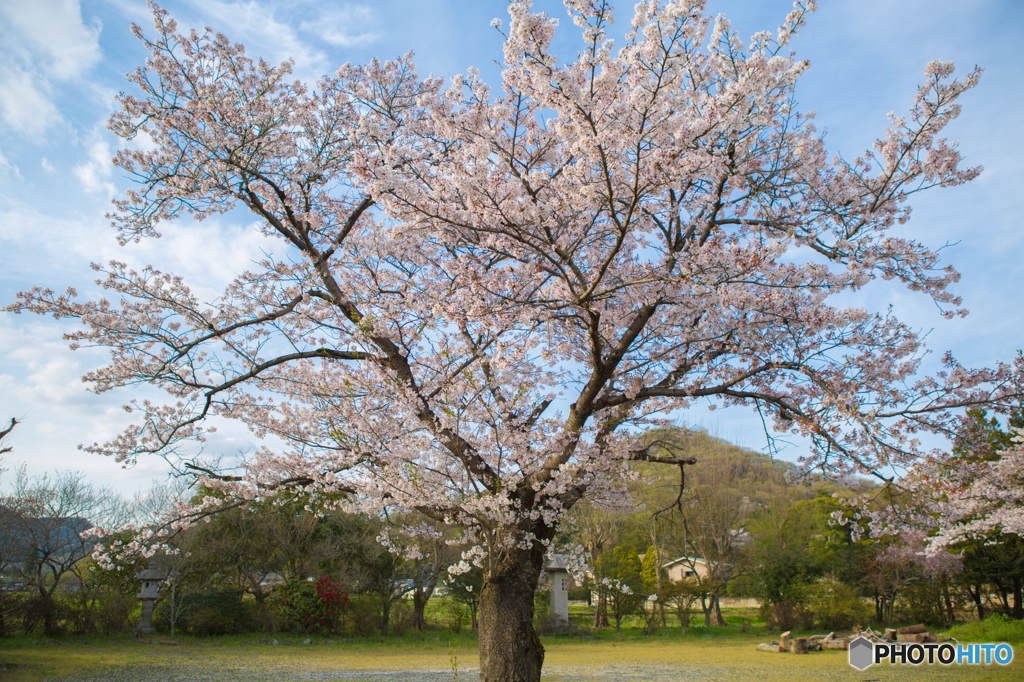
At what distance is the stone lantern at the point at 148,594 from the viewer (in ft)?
52.1

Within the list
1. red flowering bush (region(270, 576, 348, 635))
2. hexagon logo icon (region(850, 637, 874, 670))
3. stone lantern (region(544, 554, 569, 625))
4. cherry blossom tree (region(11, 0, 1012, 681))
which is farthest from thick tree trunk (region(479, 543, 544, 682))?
stone lantern (region(544, 554, 569, 625))

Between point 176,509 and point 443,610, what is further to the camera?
point 443,610

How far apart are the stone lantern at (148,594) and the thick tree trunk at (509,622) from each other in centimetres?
1514

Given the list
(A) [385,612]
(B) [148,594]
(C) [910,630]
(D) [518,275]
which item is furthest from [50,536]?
(C) [910,630]

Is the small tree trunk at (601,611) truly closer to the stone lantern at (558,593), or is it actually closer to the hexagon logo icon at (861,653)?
the stone lantern at (558,593)

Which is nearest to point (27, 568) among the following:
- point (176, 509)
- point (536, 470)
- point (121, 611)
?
point (121, 611)

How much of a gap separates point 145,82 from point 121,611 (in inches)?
658

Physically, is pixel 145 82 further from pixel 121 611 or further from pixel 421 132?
pixel 121 611

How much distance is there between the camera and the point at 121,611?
620 inches

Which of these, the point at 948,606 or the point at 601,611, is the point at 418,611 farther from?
the point at 948,606

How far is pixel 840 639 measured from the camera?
15.8m
